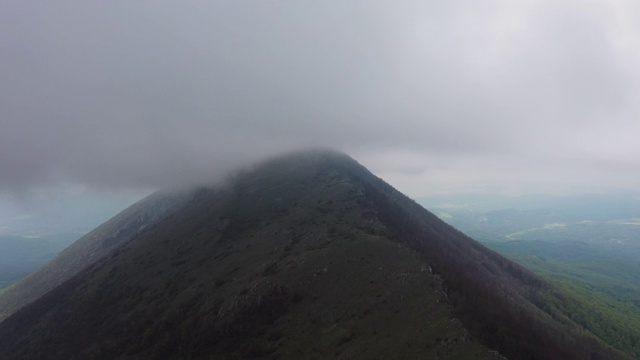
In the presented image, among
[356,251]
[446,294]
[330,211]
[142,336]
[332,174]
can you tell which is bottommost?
[142,336]

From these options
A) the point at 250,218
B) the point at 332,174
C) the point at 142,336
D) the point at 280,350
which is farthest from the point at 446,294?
the point at 332,174

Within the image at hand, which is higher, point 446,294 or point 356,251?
point 356,251

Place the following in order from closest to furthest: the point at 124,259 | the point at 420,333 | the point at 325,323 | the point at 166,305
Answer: the point at 420,333 < the point at 325,323 < the point at 166,305 < the point at 124,259

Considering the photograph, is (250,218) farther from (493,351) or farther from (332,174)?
(493,351)

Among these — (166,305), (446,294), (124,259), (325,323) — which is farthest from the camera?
A: (124,259)

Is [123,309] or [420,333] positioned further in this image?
[123,309]

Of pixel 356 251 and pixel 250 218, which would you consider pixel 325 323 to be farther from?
pixel 250 218
